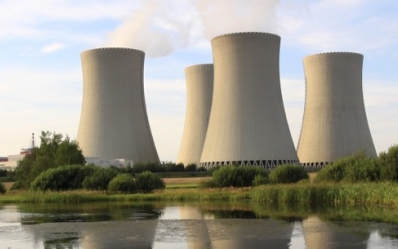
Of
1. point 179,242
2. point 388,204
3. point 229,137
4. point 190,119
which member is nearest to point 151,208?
point 388,204

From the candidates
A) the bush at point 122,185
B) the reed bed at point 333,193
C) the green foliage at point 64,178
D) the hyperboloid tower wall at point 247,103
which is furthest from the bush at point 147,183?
the hyperboloid tower wall at point 247,103

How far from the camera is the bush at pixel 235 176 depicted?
2147 centimetres

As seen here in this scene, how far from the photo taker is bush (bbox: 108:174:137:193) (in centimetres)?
2178

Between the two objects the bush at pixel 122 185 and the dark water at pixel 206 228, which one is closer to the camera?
the dark water at pixel 206 228

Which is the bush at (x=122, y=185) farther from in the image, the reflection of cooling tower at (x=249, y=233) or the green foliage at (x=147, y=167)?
the reflection of cooling tower at (x=249, y=233)

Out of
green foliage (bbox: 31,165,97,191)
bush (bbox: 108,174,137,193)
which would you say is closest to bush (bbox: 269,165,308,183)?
bush (bbox: 108,174,137,193)

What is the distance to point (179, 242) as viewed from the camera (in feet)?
31.4

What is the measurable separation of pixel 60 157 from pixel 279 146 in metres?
9.49

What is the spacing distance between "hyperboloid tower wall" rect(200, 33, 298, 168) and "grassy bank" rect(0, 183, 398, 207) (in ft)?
20.1

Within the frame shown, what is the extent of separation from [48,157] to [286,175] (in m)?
11.6

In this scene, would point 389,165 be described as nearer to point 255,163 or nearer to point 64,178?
point 255,163

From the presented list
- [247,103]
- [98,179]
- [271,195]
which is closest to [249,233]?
[271,195]

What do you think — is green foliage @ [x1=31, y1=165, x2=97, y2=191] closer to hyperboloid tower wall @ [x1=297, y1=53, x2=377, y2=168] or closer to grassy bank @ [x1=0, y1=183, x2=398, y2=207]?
grassy bank @ [x1=0, y1=183, x2=398, y2=207]

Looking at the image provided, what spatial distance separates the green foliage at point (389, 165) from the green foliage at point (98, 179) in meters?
9.52
